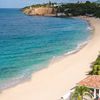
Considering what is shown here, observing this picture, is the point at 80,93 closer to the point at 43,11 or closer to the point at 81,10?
the point at 81,10

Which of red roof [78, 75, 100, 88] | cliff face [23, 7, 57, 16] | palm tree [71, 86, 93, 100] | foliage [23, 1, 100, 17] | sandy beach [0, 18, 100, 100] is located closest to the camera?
palm tree [71, 86, 93, 100]

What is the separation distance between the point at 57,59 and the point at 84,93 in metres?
18.0

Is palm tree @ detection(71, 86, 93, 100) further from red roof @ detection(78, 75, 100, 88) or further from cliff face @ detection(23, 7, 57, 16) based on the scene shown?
cliff face @ detection(23, 7, 57, 16)

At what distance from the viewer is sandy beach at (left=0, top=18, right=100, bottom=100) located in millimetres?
26359

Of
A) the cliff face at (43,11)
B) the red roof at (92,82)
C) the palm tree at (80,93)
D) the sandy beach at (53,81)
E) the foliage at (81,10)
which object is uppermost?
the red roof at (92,82)

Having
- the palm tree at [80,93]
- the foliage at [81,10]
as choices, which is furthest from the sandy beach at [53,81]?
the foliage at [81,10]

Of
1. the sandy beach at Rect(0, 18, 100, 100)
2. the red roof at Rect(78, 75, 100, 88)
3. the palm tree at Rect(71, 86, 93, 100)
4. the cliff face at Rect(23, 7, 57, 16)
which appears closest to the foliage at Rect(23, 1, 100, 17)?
the cliff face at Rect(23, 7, 57, 16)

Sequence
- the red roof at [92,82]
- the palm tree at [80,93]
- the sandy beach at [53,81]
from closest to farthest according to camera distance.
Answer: the palm tree at [80,93] < the red roof at [92,82] < the sandy beach at [53,81]

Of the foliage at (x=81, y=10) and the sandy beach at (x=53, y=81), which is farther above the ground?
the sandy beach at (x=53, y=81)

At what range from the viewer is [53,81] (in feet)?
97.9

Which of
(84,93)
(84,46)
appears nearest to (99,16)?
(84,46)

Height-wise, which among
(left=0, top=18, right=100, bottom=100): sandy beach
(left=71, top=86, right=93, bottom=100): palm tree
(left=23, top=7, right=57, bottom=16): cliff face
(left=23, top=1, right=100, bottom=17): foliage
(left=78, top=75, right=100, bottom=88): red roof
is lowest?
(left=23, top=7, right=57, bottom=16): cliff face

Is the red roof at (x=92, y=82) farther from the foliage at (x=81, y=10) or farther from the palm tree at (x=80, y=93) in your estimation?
the foliage at (x=81, y=10)

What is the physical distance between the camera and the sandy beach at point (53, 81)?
26359 mm
